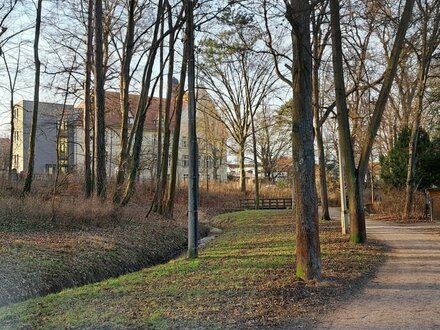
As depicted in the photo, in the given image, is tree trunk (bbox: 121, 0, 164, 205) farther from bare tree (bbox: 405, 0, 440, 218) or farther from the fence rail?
the fence rail

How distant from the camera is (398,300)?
7.59 meters

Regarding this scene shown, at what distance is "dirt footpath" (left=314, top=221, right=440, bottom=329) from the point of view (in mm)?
6352

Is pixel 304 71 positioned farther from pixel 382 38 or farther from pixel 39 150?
pixel 39 150

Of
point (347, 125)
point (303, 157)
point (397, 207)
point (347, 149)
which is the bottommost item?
point (397, 207)

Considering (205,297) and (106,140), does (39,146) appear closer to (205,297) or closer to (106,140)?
(106,140)

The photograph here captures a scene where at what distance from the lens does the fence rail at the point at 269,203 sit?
46.5m

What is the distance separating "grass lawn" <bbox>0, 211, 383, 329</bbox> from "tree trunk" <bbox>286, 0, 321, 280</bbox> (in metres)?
0.49

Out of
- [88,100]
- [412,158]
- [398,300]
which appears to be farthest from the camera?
[412,158]

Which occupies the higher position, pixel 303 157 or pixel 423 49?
pixel 423 49

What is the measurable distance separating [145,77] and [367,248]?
15.0 m

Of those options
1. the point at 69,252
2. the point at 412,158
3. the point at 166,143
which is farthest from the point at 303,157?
the point at 412,158

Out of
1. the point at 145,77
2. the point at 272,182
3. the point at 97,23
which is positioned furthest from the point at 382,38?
the point at 272,182

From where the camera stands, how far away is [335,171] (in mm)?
61188

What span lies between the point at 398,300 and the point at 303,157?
2.98 m
